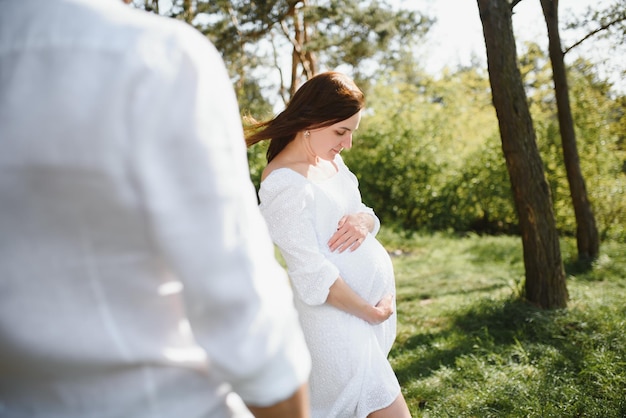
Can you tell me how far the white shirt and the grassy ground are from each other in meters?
2.76

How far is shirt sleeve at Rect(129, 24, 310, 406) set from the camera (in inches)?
26.7

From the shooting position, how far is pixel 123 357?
0.73 meters

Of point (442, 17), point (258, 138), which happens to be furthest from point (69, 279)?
point (442, 17)

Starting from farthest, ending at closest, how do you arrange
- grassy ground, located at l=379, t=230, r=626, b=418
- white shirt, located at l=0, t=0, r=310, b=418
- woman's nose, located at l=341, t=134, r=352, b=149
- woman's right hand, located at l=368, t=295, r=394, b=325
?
grassy ground, located at l=379, t=230, r=626, b=418 → woman's nose, located at l=341, t=134, r=352, b=149 → woman's right hand, located at l=368, t=295, r=394, b=325 → white shirt, located at l=0, t=0, r=310, b=418

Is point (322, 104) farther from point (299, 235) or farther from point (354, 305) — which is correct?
point (354, 305)

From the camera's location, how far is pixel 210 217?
70cm

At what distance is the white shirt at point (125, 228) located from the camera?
2.22 feet

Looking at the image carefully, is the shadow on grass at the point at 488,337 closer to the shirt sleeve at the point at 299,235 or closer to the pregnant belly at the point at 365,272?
the pregnant belly at the point at 365,272

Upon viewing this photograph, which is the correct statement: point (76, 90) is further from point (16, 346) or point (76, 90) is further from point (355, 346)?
point (355, 346)

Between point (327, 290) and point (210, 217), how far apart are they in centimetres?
136

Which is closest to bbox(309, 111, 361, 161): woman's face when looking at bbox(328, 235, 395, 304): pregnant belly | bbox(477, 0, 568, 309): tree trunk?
bbox(328, 235, 395, 304): pregnant belly

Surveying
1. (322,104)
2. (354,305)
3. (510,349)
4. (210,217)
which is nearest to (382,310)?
(354,305)

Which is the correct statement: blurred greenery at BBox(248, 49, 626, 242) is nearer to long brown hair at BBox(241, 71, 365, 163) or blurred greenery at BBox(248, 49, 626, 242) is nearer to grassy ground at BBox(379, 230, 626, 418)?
grassy ground at BBox(379, 230, 626, 418)

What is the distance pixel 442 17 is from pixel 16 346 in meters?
17.0
